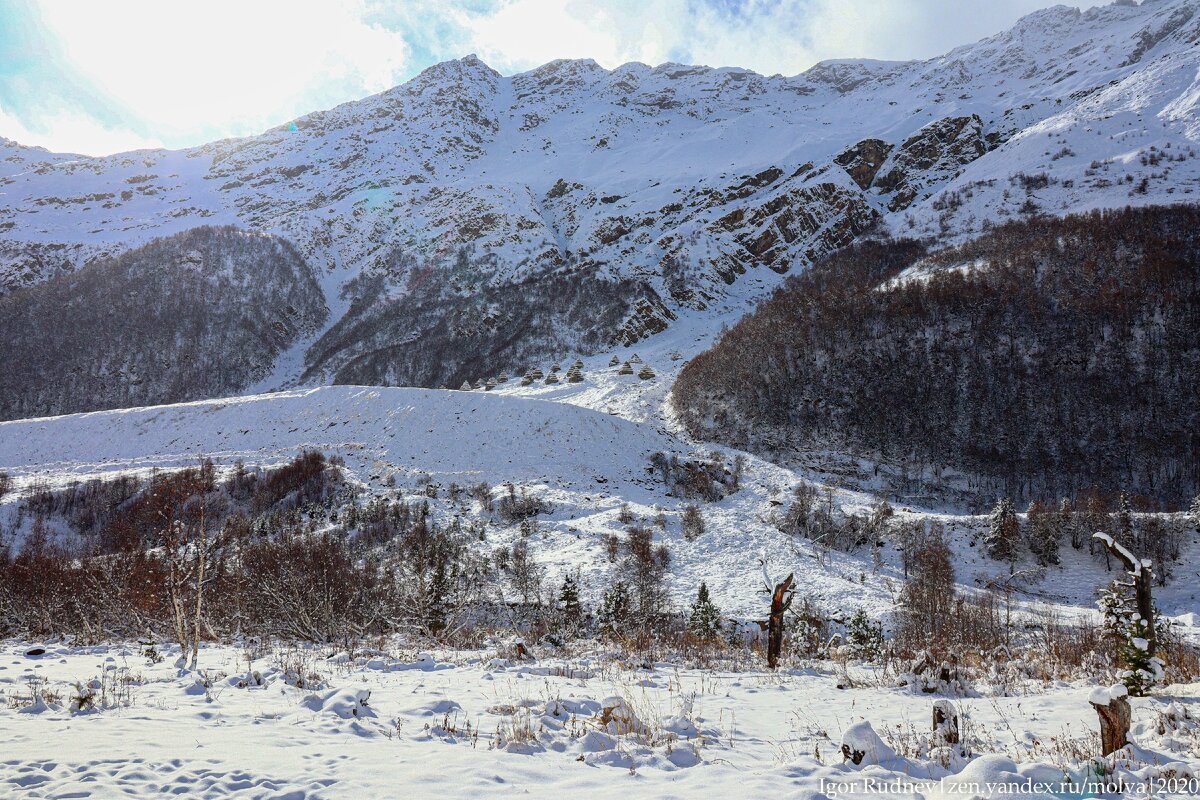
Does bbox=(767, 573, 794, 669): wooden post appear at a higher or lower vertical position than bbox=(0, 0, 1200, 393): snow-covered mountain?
lower

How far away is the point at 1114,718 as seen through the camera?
172 inches

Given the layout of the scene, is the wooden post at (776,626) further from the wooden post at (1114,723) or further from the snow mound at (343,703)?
the snow mound at (343,703)

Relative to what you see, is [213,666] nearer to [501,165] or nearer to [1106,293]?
[1106,293]

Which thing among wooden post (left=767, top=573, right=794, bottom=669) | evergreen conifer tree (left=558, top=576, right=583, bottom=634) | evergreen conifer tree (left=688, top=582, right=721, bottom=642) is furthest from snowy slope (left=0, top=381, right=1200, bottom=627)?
wooden post (left=767, top=573, right=794, bottom=669)

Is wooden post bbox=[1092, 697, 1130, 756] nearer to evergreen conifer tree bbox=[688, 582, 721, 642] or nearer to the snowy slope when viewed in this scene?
evergreen conifer tree bbox=[688, 582, 721, 642]

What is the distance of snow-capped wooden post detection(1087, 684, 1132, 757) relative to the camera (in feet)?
14.4

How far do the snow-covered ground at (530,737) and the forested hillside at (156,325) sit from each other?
103511 mm

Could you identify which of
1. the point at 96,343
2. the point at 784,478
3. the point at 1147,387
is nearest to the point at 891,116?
the point at 1147,387

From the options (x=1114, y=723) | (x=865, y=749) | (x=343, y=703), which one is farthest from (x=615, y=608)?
(x=1114, y=723)

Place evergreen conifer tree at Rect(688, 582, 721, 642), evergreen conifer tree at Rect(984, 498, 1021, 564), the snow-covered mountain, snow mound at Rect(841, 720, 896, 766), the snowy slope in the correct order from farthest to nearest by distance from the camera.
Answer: the snow-covered mountain → evergreen conifer tree at Rect(984, 498, 1021, 564) → the snowy slope → evergreen conifer tree at Rect(688, 582, 721, 642) → snow mound at Rect(841, 720, 896, 766)

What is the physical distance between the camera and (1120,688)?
448 centimetres

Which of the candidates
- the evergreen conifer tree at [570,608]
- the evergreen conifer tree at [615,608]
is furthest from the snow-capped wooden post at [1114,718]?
the evergreen conifer tree at [570,608]

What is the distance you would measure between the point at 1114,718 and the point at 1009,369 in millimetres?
58081

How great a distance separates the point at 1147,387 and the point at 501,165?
155878 millimetres
